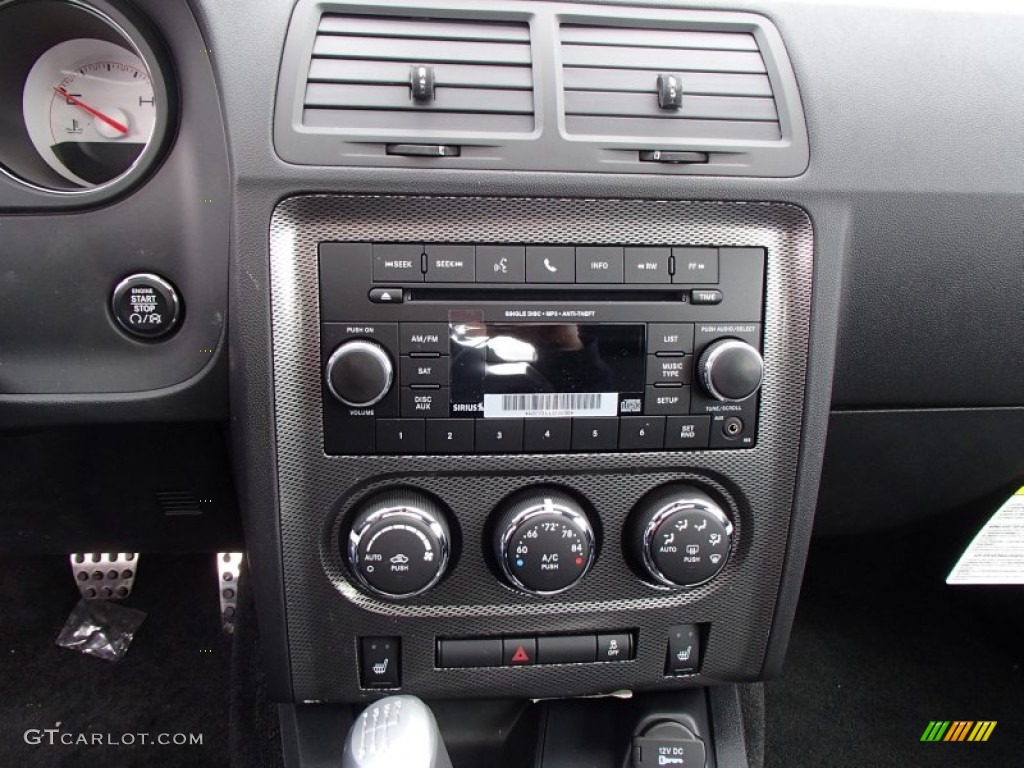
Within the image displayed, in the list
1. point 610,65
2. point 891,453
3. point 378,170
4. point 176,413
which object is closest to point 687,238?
point 610,65

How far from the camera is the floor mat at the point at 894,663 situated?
1.52 meters

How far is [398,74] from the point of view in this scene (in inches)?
29.1

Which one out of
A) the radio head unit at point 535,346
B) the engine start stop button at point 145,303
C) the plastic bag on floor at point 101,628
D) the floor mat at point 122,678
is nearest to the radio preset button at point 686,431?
the radio head unit at point 535,346

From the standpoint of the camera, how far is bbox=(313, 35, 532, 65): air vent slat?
743mm

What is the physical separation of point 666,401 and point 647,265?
5.4 inches

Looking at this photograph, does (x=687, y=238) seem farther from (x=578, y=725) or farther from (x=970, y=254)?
(x=578, y=725)

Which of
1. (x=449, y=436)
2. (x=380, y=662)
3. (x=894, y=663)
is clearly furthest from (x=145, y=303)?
(x=894, y=663)

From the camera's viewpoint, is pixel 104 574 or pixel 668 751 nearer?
pixel 668 751

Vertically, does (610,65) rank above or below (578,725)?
above

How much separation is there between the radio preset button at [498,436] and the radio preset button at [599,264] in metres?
0.16

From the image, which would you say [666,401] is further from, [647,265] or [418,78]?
[418,78]

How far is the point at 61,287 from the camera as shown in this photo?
83 cm

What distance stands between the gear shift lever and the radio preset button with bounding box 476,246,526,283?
1.28ft

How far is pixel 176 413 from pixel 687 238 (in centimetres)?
56
